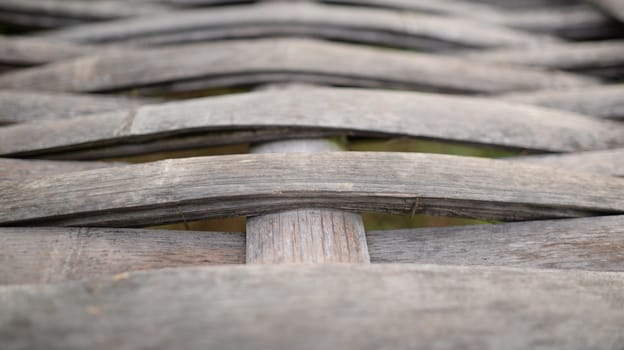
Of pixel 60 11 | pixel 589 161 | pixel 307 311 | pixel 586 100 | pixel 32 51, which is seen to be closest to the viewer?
pixel 307 311

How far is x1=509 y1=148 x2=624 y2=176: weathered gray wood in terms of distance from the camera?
Answer: 0.56 metres

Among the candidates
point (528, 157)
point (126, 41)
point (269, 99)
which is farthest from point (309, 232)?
point (126, 41)

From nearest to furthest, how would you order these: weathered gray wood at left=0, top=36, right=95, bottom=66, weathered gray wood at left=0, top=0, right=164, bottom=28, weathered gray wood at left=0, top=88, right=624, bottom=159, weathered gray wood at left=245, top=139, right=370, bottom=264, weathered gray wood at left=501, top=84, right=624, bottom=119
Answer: weathered gray wood at left=245, top=139, right=370, bottom=264 < weathered gray wood at left=0, top=88, right=624, bottom=159 < weathered gray wood at left=501, top=84, right=624, bottom=119 < weathered gray wood at left=0, top=36, right=95, bottom=66 < weathered gray wood at left=0, top=0, right=164, bottom=28

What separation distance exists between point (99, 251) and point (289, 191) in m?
0.18

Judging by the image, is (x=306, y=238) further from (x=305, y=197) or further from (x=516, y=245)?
(x=516, y=245)

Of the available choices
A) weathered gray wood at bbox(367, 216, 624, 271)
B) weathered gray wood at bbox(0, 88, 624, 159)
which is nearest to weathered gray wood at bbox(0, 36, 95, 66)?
weathered gray wood at bbox(0, 88, 624, 159)

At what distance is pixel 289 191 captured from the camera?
45 centimetres

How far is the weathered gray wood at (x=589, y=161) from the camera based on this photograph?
0.56 m

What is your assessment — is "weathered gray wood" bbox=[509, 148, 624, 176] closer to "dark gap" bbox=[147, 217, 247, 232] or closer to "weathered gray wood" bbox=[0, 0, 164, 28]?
"dark gap" bbox=[147, 217, 247, 232]

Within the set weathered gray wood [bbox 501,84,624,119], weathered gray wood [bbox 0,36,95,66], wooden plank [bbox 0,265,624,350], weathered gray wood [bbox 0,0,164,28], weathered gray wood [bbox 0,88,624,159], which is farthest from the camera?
weathered gray wood [bbox 0,0,164,28]

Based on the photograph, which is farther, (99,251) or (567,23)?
(567,23)

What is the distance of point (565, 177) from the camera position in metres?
0.51

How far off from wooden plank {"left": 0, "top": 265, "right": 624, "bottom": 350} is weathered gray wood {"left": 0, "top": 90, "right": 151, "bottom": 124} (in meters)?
0.35

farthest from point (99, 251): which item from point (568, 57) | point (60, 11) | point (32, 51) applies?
point (568, 57)
